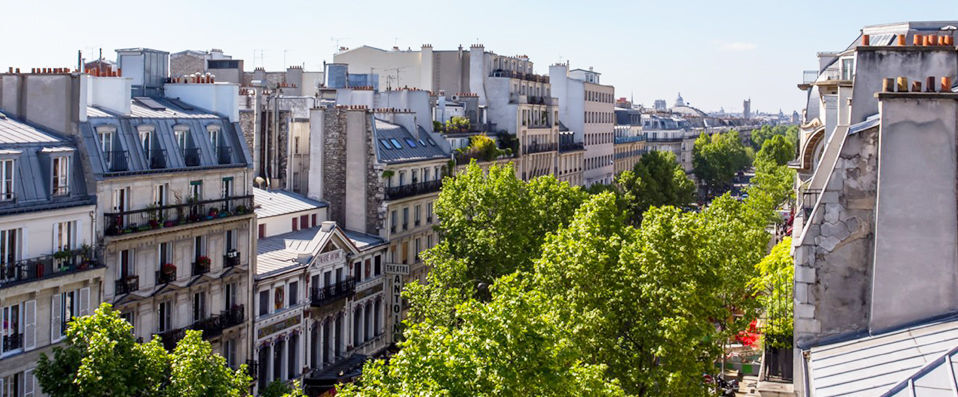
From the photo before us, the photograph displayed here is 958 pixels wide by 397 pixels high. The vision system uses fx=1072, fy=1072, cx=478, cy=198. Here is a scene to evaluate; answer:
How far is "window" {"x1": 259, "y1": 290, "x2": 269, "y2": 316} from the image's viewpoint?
4494 cm

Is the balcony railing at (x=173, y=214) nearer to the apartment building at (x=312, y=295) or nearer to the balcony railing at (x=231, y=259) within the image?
the balcony railing at (x=231, y=259)

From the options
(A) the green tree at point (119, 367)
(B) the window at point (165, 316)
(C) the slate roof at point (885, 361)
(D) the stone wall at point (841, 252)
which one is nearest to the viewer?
(C) the slate roof at point (885, 361)

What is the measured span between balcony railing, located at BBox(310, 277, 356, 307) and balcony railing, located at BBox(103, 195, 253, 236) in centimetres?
717

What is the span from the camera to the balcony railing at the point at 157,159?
126ft

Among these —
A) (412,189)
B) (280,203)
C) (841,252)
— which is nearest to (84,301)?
(280,203)

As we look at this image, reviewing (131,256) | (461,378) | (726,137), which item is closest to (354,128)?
(131,256)

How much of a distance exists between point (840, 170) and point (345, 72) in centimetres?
5920

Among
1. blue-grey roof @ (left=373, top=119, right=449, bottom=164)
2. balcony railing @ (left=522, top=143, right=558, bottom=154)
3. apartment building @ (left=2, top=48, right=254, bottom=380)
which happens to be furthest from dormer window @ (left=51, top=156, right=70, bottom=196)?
balcony railing @ (left=522, top=143, right=558, bottom=154)

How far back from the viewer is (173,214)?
39.1 meters

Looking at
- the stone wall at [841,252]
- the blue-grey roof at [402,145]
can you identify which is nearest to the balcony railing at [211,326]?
the blue-grey roof at [402,145]

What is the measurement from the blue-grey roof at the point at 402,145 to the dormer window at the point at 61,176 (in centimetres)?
2453

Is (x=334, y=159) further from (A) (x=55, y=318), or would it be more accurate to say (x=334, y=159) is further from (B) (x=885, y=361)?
(B) (x=885, y=361)

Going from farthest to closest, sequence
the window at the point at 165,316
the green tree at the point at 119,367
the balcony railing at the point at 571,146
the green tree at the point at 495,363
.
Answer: the balcony railing at the point at 571,146 < the window at the point at 165,316 < the green tree at the point at 119,367 < the green tree at the point at 495,363

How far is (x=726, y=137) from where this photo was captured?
17125cm
